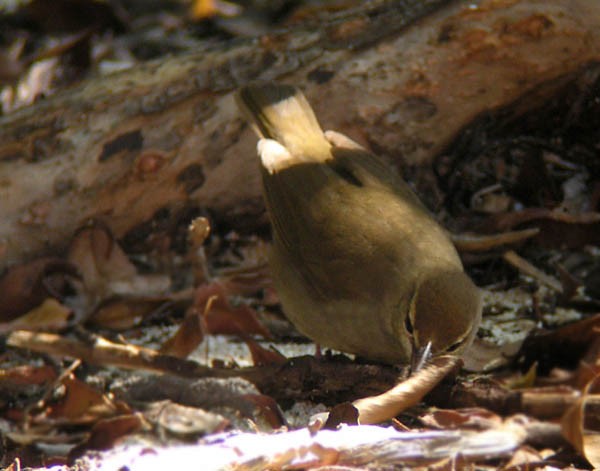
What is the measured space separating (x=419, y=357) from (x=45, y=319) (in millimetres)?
1831

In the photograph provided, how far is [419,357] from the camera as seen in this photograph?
9.88ft

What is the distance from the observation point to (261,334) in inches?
152

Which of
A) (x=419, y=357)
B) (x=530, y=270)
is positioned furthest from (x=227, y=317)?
(x=530, y=270)

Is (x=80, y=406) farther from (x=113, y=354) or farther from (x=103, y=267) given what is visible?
(x=103, y=267)

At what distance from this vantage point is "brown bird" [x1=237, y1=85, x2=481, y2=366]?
3117mm

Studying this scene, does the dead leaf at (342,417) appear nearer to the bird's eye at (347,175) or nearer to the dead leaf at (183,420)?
the dead leaf at (183,420)

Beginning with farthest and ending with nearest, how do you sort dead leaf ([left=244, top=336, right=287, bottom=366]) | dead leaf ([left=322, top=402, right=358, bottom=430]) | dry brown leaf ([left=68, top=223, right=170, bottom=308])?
dry brown leaf ([left=68, top=223, right=170, bottom=308]) → dead leaf ([left=244, top=336, right=287, bottom=366]) → dead leaf ([left=322, top=402, right=358, bottom=430])

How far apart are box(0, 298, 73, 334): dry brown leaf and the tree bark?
0.31 m

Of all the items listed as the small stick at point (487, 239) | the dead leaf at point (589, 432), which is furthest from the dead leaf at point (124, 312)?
the dead leaf at point (589, 432)

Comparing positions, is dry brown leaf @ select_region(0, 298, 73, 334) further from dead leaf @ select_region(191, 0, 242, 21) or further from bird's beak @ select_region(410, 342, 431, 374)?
dead leaf @ select_region(191, 0, 242, 21)

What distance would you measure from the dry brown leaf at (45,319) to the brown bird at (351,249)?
101cm

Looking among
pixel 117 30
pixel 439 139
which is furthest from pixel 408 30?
pixel 117 30

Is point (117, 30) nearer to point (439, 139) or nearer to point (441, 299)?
point (439, 139)

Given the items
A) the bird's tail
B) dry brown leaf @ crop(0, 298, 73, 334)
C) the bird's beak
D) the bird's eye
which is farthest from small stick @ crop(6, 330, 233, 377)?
the bird's tail
